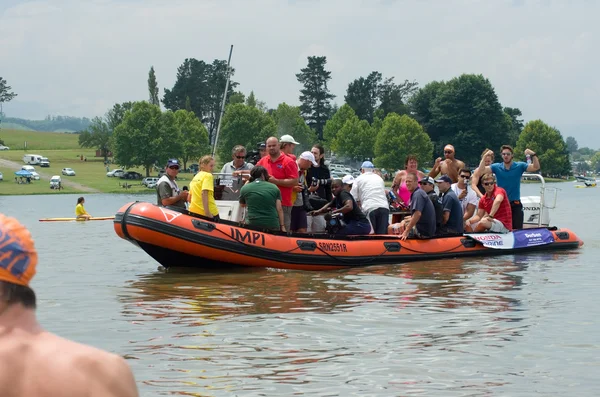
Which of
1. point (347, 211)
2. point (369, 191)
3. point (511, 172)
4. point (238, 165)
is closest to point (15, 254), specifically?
point (238, 165)

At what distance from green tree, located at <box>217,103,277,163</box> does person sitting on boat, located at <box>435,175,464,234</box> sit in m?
89.1

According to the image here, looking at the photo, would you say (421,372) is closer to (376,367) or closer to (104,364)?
(376,367)

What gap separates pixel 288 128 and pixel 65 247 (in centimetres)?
9355

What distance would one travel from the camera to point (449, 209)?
51.3ft

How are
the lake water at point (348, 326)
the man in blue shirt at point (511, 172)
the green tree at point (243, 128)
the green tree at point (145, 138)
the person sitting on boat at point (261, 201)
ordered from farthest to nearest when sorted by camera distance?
the green tree at point (243, 128), the green tree at point (145, 138), the man in blue shirt at point (511, 172), the person sitting on boat at point (261, 201), the lake water at point (348, 326)

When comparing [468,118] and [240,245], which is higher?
[468,118]

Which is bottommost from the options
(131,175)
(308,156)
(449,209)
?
(449,209)

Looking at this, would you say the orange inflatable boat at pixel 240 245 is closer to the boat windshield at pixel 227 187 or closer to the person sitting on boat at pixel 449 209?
the person sitting on boat at pixel 449 209

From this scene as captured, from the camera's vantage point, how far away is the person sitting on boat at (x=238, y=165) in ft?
46.6

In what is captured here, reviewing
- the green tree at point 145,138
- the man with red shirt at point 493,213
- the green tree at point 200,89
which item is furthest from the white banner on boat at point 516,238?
the green tree at point 200,89

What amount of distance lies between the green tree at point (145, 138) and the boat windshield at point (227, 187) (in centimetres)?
8484

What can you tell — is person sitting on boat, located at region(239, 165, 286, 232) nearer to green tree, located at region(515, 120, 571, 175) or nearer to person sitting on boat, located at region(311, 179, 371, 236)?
person sitting on boat, located at region(311, 179, 371, 236)

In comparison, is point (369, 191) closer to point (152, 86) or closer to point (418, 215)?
point (418, 215)

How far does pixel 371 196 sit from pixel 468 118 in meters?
101
